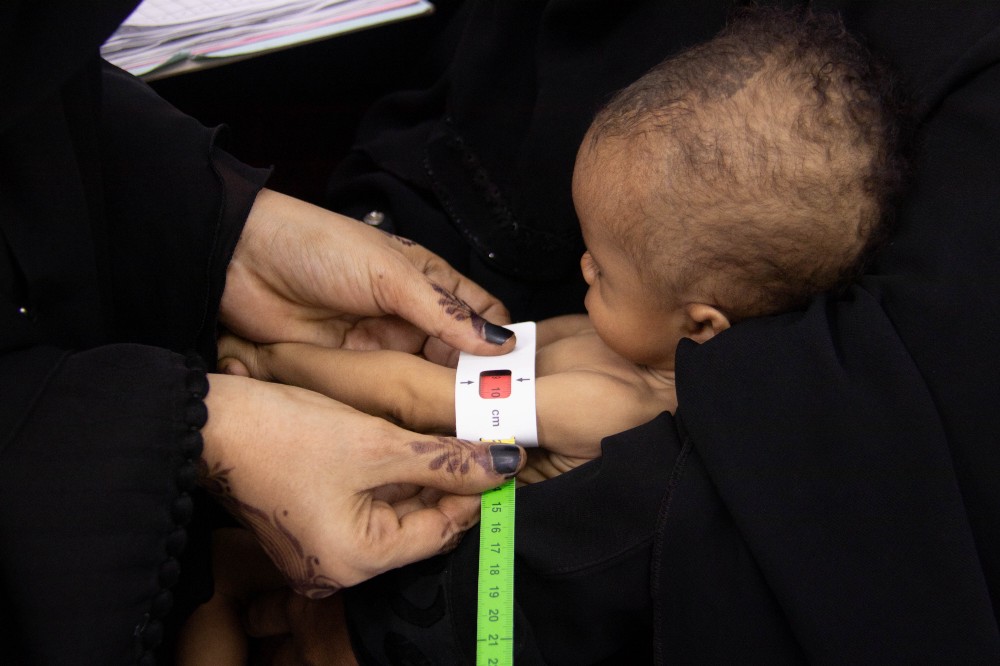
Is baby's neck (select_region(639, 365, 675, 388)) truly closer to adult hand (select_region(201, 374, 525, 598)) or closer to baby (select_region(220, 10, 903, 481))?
baby (select_region(220, 10, 903, 481))

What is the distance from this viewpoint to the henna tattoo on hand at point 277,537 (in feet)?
3.79

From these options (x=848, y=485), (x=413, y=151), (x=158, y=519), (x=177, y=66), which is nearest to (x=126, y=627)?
(x=158, y=519)

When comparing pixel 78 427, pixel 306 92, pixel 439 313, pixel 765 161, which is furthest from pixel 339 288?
pixel 306 92

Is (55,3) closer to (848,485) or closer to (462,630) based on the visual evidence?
(462,630)

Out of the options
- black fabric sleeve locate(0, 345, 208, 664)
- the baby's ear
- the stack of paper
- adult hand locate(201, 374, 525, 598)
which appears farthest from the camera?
the stack of paper

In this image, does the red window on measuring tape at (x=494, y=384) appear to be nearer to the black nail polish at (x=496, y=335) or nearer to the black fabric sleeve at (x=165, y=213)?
the black nail polish at (x=496, y=335)

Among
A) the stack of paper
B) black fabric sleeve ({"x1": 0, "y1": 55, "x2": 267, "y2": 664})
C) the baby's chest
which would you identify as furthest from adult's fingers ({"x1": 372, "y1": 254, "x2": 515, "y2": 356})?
the stack of paper

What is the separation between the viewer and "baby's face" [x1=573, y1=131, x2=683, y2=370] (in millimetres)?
1298

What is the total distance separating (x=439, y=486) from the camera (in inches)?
47.8

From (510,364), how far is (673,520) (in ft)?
1.43

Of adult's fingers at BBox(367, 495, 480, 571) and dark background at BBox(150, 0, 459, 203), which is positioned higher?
dark background at BBox(150, 0, 459, 203)

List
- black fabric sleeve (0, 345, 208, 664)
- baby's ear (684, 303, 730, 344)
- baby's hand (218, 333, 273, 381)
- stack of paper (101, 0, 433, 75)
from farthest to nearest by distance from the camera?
stack of paper (101, 0, 433, 75), baby's hand (218, 333, 273, 381), baby's ear (684, 303, 730, 344), black fabric sleeve (0, 345, 208, 664)

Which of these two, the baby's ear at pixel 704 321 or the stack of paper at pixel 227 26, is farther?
the stack of paper at pixel 227 26

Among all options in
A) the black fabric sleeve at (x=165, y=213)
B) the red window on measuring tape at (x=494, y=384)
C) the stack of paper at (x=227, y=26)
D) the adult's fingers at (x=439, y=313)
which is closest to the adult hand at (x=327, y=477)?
the red window on measuring tape at (x=494, y=384)
